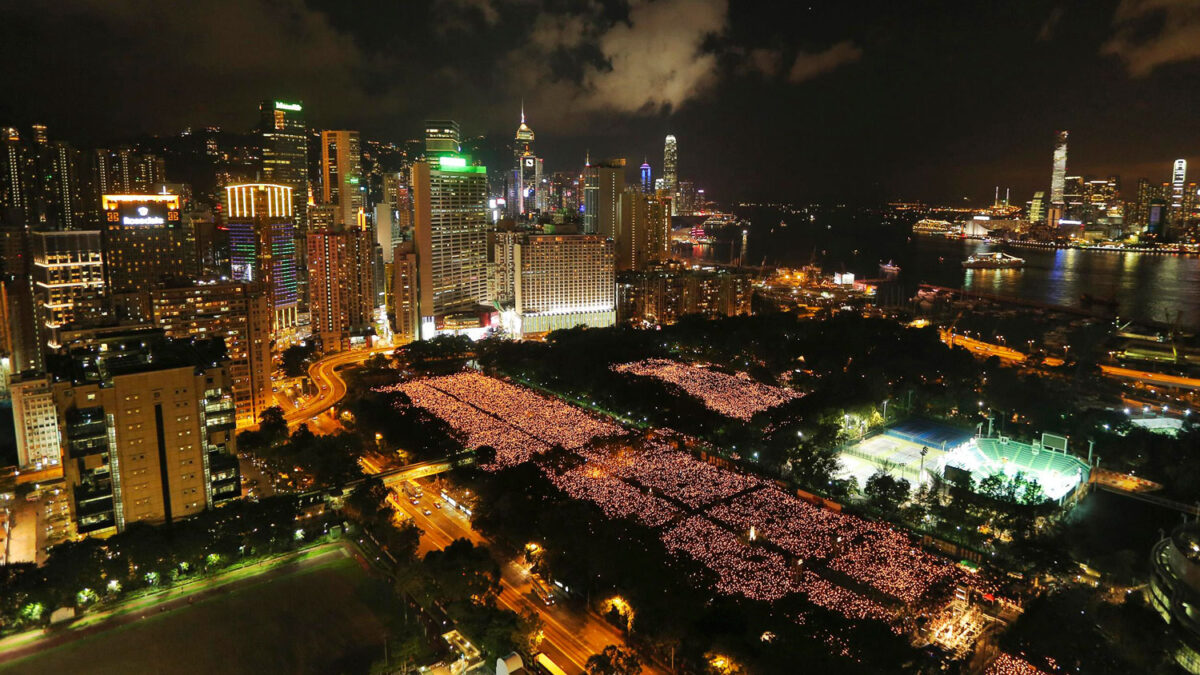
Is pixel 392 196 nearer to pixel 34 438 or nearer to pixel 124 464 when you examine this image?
pixel 34 438

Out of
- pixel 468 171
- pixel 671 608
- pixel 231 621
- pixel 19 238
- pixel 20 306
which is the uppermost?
pixel 468 171

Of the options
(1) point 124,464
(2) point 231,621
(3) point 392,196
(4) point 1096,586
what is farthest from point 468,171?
(4) point 1096,586

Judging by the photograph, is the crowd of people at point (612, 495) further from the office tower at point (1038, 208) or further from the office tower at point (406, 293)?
the office tower at point (1038, 208)

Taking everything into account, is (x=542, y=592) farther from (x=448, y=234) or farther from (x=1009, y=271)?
(x=1009, y=271)

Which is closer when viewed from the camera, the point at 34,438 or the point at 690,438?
the point at 34,438

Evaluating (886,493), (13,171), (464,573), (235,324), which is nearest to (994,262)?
(886,493)

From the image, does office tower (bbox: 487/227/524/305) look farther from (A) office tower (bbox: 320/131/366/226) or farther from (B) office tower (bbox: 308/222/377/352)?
(A) office tower (bbox: 320/131/366/226)
